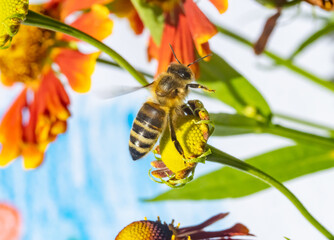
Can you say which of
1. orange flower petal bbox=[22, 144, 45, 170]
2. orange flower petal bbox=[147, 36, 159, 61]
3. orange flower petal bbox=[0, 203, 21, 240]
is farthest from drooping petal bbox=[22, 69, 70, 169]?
orange flower petal bbox=[0, 203, 21, 240]

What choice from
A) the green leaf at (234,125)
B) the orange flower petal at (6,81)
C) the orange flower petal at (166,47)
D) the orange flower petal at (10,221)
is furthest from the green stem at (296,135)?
the orange flower petal at (10,221)

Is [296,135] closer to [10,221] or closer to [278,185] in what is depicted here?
[278,185]

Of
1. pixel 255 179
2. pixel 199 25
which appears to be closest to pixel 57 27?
pixel 199 25

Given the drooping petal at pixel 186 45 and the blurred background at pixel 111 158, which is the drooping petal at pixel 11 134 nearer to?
the drooping petal at pixel 186 45

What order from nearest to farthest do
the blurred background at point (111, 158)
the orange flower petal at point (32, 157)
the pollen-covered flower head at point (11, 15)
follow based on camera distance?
the pollen-covered flower head at point (11, 15)
the orange flower petal at point (32, 157)
the blurred background at point (111, 158)

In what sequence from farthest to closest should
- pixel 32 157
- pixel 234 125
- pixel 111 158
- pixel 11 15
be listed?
pixel 111 158 < pixel 32 157 < pixel 234 125 < pixel 11 15

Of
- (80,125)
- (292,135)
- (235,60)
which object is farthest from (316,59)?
(292,135)

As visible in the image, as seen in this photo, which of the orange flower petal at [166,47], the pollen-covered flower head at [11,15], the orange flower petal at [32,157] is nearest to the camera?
the pollen-covered flower head at [11,15]
